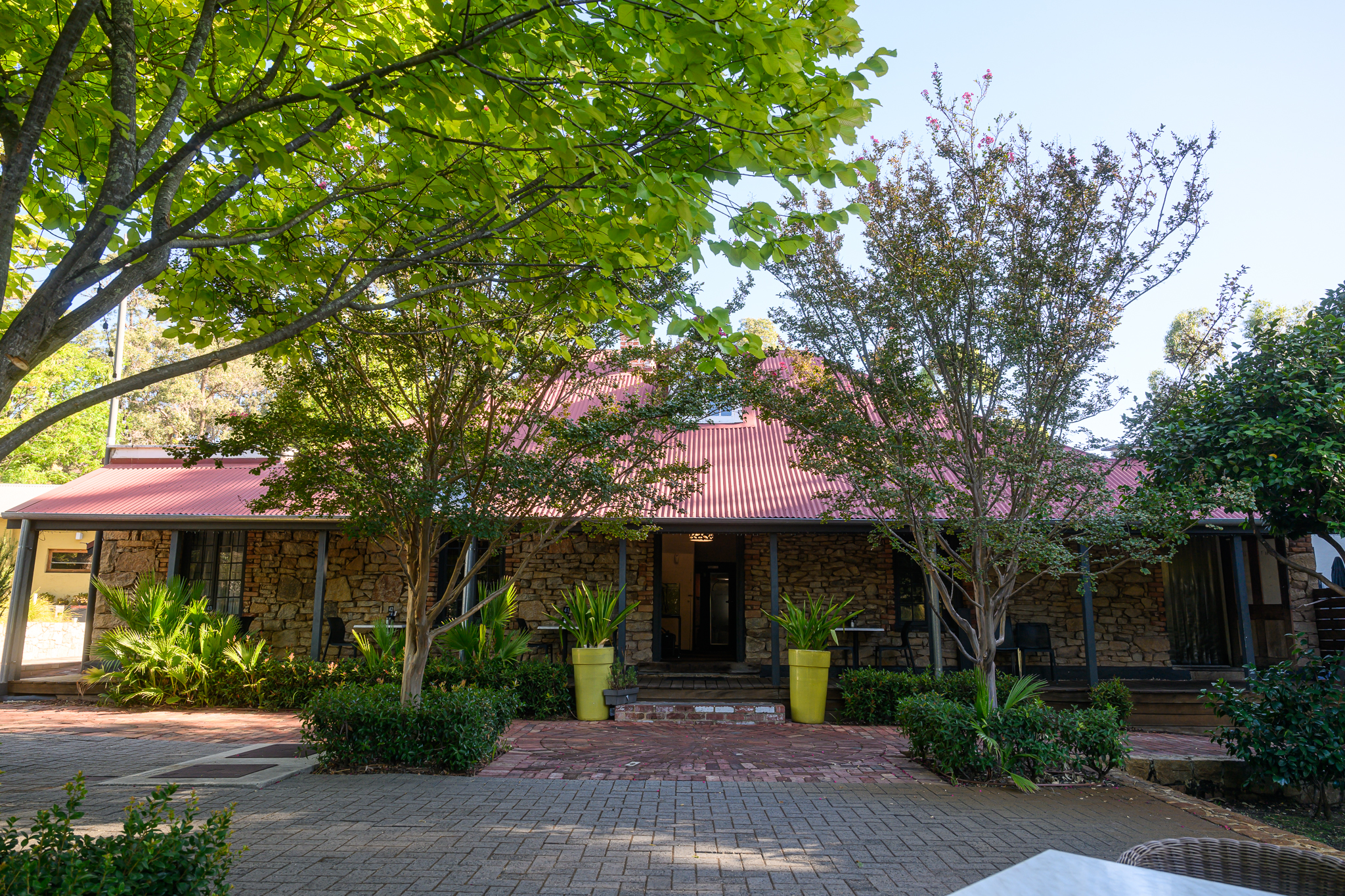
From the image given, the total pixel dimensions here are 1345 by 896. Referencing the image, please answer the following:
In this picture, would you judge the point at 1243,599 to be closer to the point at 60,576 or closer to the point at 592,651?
the point at 592,651

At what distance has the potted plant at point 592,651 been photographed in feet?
32.4

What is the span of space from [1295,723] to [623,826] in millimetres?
5122

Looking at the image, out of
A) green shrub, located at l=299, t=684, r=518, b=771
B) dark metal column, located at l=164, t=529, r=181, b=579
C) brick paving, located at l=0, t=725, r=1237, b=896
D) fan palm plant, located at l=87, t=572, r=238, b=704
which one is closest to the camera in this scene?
brick paving, located at l=0, t=725, r=1237, b=896

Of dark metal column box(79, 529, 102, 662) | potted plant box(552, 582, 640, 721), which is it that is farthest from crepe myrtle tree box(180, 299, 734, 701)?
dark metal column box(79, 529, 102, 662)

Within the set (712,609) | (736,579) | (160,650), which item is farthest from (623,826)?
(712,609)

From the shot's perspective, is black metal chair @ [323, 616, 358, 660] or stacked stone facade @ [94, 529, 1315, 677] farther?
stacked stone facade @ [94, 529, 1315, 677]

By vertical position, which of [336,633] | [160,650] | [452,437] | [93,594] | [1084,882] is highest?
[452,437]

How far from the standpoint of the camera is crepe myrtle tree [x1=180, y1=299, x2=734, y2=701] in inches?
261

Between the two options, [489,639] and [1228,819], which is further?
[489,639]

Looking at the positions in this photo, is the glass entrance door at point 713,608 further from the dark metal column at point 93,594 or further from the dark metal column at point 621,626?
the dark metal column at point 93,594

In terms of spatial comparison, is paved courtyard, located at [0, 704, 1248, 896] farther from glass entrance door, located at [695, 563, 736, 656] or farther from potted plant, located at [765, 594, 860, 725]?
glass entrance door, located at [695, 563, 736, 656]

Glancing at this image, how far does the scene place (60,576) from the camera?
19.4 m

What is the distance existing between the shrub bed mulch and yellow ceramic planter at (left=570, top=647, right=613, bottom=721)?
556 cm

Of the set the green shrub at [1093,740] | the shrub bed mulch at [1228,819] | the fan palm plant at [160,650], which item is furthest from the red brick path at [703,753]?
the fan palm plant at [160,650]
